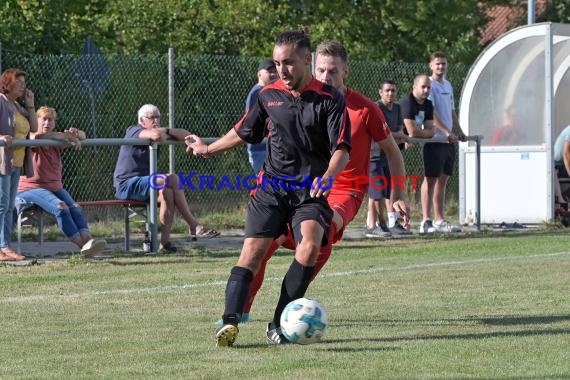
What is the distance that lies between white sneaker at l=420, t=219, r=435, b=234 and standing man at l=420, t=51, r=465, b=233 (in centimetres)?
3

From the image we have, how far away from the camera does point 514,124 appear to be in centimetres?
1969

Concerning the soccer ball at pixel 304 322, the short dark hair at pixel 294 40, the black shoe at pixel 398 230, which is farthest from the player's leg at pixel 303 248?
the black shoe at pixel 398 230

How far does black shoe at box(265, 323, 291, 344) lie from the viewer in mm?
8188

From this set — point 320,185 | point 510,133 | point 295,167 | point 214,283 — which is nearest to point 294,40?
point 295,167

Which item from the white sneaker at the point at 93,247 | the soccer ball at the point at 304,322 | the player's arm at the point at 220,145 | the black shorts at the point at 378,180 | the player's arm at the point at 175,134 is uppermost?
the player's arm at the point at 175,134

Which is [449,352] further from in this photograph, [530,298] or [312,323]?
[530,298]

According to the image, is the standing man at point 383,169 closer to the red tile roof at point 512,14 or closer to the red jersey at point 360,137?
the red jersey at point 360,137

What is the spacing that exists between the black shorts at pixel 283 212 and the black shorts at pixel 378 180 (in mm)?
8351

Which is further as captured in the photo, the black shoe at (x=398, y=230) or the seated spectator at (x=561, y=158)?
the seated spectator at (x=561, y=158)

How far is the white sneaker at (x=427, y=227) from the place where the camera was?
57.0 feet

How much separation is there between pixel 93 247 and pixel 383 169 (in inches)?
183

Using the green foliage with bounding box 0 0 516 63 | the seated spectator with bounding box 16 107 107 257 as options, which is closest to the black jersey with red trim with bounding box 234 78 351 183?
the seated spectator with bounding box 16 107 107 257

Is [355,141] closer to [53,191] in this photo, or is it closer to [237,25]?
[53,191]

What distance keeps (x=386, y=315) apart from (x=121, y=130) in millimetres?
9426
